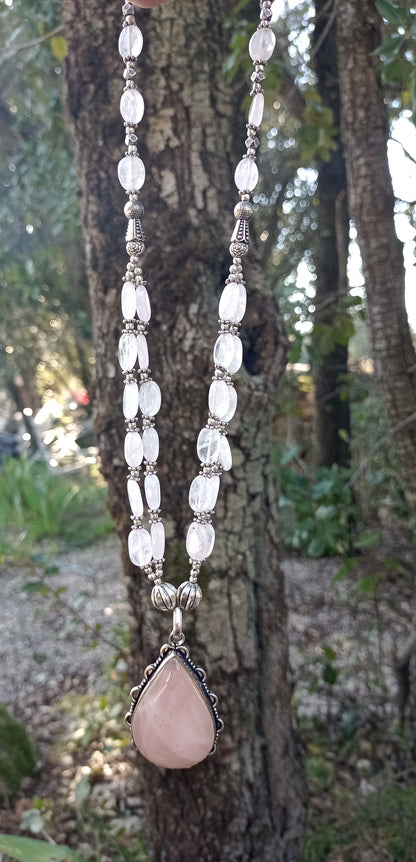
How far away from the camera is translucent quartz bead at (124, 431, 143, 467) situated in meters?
0.92

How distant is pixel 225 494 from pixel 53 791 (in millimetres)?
935

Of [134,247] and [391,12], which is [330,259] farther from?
[134,247]

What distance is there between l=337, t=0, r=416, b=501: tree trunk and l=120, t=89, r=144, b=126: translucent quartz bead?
1.87ft

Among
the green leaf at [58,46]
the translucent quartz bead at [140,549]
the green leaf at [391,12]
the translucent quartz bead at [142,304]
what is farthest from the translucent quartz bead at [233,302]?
the green leaf at [58,46]

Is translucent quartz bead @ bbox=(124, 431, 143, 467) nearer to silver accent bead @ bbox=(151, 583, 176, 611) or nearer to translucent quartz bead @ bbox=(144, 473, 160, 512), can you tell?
translucent quartz bead @ bbox=(144, 473, 160, 512)

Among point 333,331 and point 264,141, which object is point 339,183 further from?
point 333,331

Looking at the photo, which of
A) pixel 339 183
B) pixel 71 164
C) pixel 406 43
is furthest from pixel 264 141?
pixel 406 43

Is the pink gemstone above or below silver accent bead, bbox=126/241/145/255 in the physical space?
below

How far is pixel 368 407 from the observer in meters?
3.08

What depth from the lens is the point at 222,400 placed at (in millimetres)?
866

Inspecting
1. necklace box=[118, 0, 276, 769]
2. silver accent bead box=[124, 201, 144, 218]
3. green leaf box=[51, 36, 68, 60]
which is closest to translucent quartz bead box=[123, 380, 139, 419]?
necklace box=[118, 0, 276, 769]

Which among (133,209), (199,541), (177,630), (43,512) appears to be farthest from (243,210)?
(43,512)

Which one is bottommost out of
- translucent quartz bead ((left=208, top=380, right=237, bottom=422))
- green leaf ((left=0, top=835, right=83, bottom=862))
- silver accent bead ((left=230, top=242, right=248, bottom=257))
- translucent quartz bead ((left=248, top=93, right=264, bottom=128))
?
green leaf ((left=0, top=835, right=83, bottom=862))

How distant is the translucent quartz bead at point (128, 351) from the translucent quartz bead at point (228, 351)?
12 centimetres
